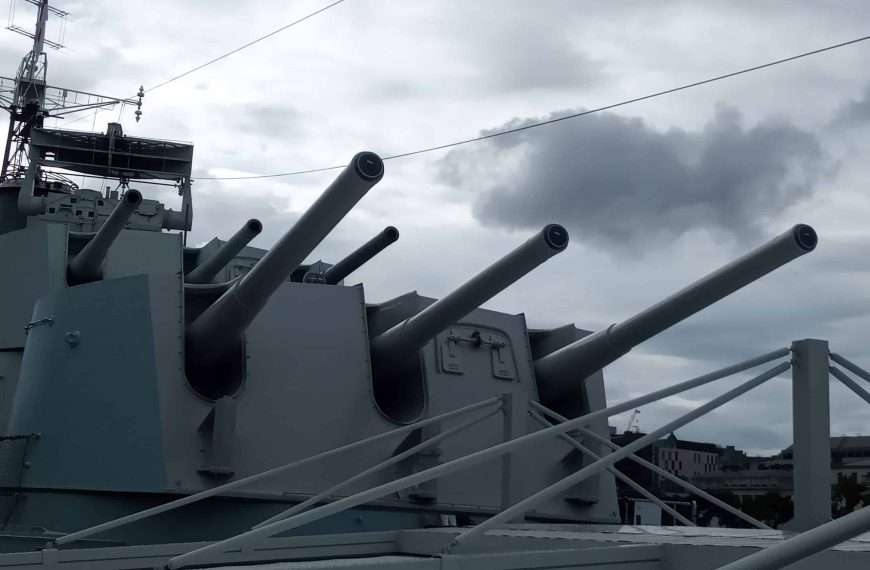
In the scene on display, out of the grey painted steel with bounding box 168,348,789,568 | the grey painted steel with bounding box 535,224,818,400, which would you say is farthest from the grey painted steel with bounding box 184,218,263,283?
the grey painted steel with bounding box 168,348,789,568

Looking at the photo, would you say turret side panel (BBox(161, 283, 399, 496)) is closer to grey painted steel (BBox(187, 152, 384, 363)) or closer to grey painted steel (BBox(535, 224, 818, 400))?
grey painted steel (BBox(187, 152, 384, 363))

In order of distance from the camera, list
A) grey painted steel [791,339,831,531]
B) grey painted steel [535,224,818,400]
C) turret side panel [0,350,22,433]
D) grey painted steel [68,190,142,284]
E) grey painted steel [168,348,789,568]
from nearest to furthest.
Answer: grey painted steel [168,348,789,568] < grey painted steel [791,339,831,531] < grey painted steel [535,224,818,400] < grey painted steel [68,190,142,284] < turret side panel [0,350,22,433]

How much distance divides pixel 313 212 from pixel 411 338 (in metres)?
1.58

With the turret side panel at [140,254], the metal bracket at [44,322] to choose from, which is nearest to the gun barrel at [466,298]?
the metal bracket at [44,322]

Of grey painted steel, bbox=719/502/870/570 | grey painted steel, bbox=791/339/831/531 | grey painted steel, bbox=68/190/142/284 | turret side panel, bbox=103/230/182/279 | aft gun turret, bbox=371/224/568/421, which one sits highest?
turret side panel, bbox=103/230/182/279

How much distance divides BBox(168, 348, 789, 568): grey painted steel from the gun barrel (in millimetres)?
2168

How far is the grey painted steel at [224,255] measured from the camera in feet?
31.2

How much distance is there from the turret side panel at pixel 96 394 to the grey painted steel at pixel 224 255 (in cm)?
199

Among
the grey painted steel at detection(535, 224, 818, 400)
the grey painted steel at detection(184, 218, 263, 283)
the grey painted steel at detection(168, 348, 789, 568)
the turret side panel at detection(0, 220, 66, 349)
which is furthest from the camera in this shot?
the turret side panel at detection(0, 220, 66, 349)

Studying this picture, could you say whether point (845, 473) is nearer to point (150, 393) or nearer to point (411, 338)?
point (411, 338)

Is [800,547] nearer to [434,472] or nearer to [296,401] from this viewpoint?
[434,472]

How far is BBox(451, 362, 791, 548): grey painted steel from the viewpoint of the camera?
12.8 feet

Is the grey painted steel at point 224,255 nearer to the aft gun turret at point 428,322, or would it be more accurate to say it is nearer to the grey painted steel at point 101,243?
the grey painted steel at point 101,243

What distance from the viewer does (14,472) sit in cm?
731
